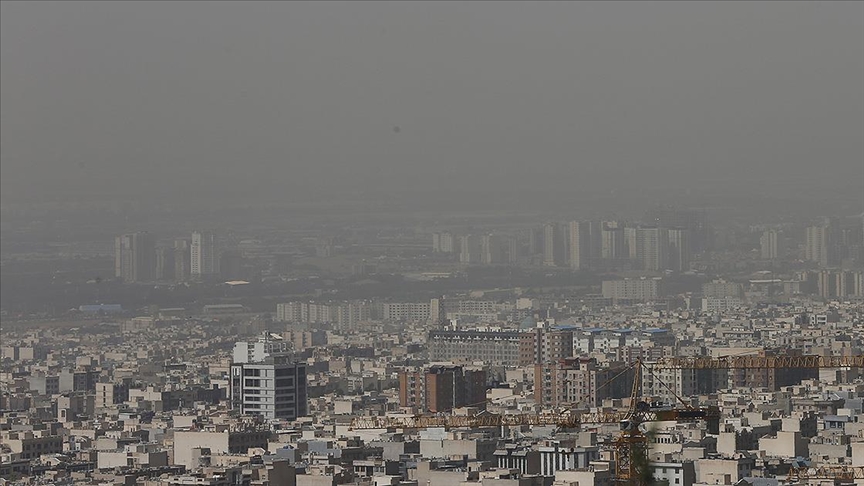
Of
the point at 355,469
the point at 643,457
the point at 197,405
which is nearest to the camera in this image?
the point at 643,457

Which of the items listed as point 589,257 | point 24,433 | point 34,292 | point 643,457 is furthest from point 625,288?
point 643,457

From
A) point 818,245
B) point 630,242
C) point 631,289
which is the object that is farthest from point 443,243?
point 818,245

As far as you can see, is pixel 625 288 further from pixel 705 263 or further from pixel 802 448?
pixel 802 448

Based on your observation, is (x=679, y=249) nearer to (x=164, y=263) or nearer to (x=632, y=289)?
(x=632, y=289)

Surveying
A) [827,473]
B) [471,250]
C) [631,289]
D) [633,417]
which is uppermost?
[471,250]

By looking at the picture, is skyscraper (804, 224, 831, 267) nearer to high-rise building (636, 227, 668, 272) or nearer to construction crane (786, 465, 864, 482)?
high-rise building (636, 227, 668, 272)

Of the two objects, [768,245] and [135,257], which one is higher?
[768,245]
